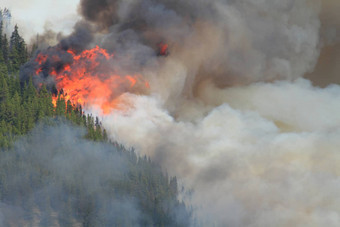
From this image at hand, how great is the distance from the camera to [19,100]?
199000 millimetres

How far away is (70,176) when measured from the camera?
Result: 17900cm

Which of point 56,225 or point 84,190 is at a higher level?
point 84,190

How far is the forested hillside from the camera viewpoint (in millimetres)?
168375

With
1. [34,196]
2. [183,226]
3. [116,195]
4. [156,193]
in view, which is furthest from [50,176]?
[183,226]

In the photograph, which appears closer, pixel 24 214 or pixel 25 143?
pixel 24 214

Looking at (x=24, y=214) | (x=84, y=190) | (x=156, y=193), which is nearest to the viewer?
(x=24, y=214)

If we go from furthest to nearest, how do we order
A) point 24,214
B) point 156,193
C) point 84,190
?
point 156,193 → point 84,190 → point 24,214

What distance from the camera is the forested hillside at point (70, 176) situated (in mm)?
168375

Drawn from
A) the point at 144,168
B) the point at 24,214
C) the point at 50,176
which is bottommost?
the point at 24,214

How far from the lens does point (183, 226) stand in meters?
195

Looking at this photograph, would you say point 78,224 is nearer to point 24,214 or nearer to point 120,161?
point 24,214

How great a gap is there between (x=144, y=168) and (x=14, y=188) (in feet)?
146

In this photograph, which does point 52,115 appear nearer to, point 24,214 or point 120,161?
point 120,161

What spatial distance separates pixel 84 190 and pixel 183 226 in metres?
36.9
